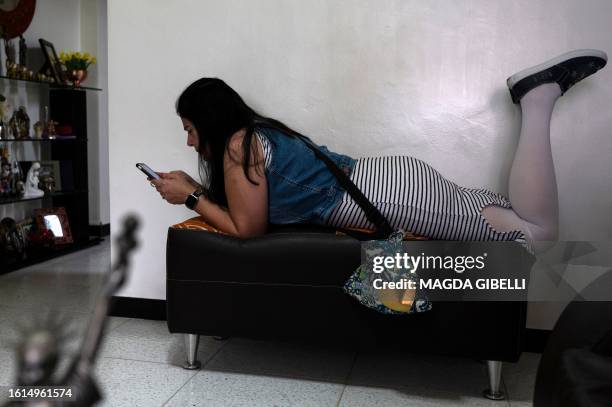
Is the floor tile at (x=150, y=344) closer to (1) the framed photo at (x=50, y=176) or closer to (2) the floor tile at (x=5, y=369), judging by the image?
(2) the floor tile at (x=5, y=369)

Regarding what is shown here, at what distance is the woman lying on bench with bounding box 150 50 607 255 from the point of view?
1948 millimetres

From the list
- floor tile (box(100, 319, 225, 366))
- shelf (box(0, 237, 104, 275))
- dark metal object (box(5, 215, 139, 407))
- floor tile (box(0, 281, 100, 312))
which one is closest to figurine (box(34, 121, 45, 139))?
shelf (box(0, 237, 104, 275))

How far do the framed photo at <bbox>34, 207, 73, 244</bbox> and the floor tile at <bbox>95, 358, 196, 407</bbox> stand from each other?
2.24 meters

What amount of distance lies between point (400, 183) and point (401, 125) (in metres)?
0.49

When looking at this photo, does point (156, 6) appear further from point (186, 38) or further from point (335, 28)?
point (335, 28)

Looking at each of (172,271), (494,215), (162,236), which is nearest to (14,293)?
(162,236)

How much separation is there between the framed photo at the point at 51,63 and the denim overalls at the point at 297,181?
2.71m

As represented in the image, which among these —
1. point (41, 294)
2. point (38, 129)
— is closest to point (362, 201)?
point (41, 294)

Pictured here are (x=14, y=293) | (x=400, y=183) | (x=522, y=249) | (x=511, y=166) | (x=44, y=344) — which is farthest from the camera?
(x=14, y=293)

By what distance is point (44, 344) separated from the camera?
232mm

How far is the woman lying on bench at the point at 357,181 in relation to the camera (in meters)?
1.95

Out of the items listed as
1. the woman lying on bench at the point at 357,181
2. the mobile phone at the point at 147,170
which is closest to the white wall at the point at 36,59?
the mobile phone at the point at 147,170

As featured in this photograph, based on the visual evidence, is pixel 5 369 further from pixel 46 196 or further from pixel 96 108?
pixel 96 108

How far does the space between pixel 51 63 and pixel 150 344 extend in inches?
104
